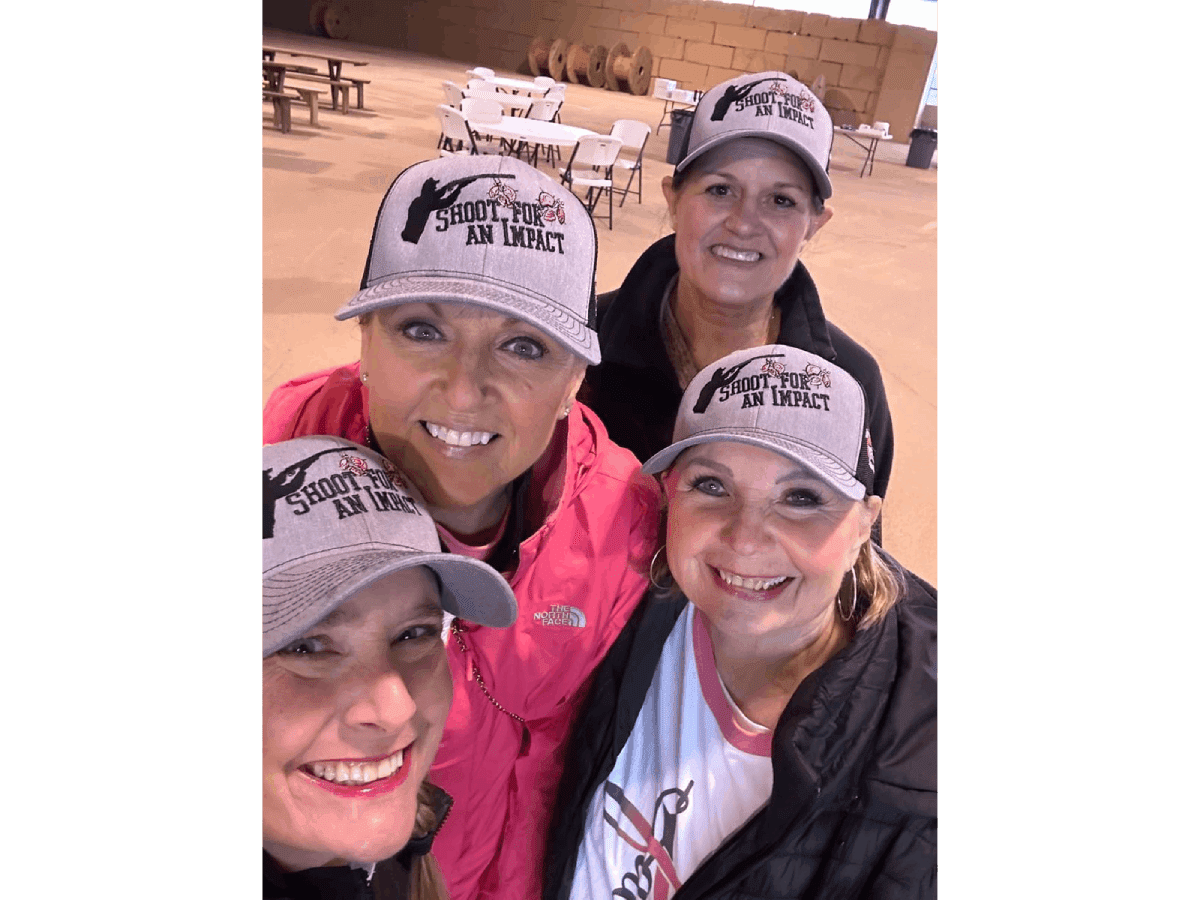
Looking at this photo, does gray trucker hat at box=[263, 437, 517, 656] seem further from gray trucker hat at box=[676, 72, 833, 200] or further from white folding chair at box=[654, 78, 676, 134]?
white folding chair at box=[654, 78, 676, 134]

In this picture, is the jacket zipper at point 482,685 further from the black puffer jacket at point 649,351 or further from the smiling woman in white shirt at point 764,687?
the black puffer jacket at point 649,351

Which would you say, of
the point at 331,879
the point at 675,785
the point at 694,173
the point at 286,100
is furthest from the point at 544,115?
the point at 331,879

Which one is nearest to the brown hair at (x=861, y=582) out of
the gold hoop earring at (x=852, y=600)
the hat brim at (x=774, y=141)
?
the gold hoop earring at (x=852, y=600)

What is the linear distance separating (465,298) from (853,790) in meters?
0.94

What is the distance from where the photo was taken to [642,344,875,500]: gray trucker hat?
3.77ft

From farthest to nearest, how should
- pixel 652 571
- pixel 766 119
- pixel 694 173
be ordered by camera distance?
1. pixel 694 173
2. pixel 766 119
3. pixel 652 571

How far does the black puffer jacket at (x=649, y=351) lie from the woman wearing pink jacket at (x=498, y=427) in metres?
0.39

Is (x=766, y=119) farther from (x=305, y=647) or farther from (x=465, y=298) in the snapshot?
(x=305, y=647)

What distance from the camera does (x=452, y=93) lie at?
6.19 ft

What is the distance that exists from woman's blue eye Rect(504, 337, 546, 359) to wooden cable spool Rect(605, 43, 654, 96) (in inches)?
49.1

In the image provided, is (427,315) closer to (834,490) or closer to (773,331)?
(834,490)

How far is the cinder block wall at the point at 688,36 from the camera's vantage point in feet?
5.23

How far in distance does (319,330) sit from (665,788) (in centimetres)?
125

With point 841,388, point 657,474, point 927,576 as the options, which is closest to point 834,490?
point 841,388
